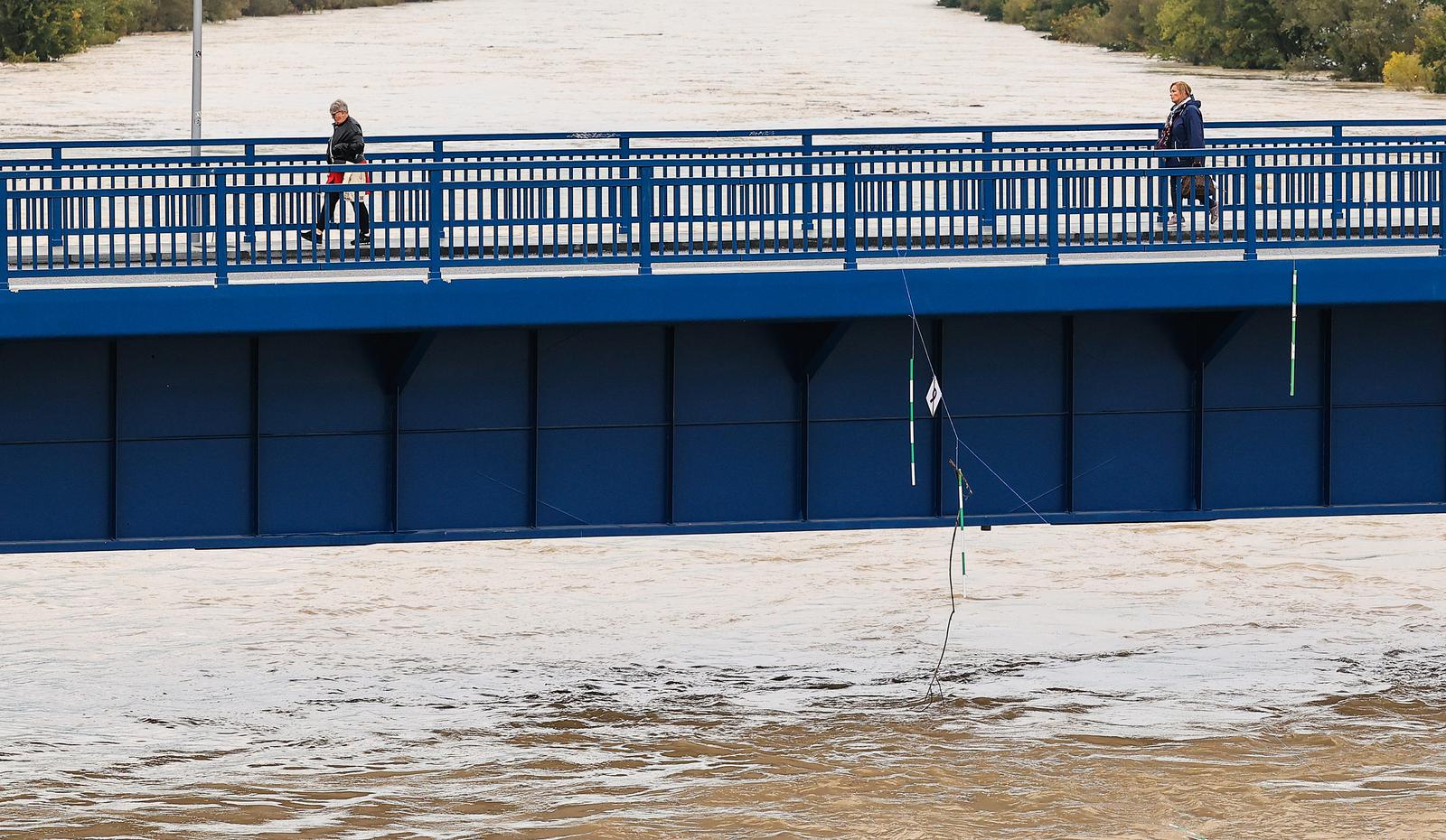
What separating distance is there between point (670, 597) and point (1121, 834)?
48.8 ft

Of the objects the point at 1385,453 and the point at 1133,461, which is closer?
the point at 1133,461

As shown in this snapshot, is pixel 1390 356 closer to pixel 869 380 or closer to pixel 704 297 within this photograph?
pixel 869 380

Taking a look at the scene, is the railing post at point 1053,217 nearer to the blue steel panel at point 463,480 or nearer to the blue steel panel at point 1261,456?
the blue steel panel at point 1261,456

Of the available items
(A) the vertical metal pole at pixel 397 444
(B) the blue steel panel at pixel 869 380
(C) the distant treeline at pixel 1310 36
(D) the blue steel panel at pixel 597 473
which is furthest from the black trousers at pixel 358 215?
(C) the distant treeline at pixel 1310 36

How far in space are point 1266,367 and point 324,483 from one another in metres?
7.61

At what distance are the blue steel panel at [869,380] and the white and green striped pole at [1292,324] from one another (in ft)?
9.40

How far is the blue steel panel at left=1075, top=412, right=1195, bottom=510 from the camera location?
1950cm

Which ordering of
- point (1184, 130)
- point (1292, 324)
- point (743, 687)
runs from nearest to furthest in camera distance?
point (1292, 324) → point (1184, 130) → point (743, 687)

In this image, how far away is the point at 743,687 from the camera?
29828mm

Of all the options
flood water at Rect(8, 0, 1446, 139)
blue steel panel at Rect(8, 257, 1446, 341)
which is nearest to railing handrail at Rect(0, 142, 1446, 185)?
blue steel panel at Rect(8, 257, 1446, 341)

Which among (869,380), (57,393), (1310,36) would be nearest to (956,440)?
(869,380)

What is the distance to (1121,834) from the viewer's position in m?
23.0

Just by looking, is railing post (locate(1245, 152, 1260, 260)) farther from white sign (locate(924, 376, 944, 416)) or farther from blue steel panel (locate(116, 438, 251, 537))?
blue steel panel (locate(116, 438, 251, 537))

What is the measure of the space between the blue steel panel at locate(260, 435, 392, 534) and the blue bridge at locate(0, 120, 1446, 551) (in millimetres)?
22
